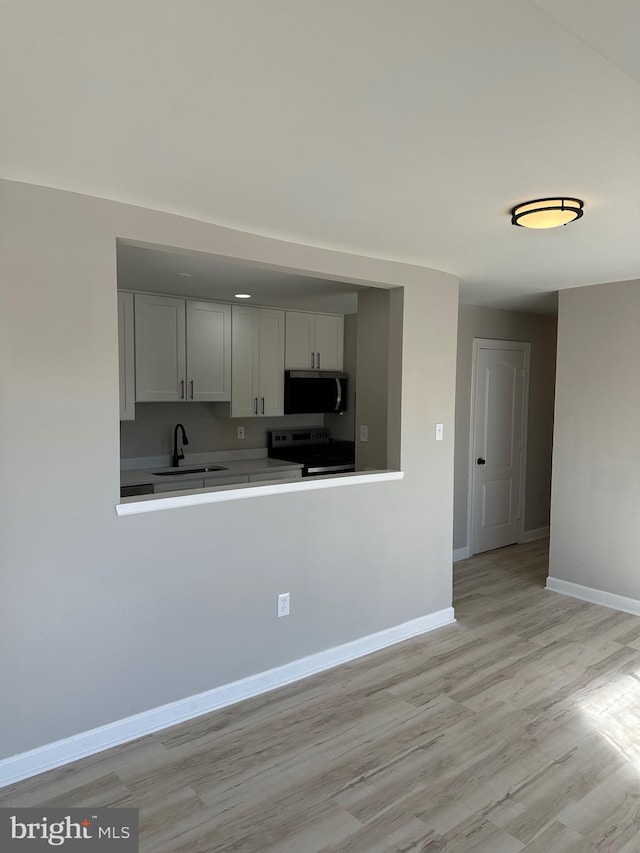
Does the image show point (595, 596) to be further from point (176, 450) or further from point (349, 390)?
point (176, 450)

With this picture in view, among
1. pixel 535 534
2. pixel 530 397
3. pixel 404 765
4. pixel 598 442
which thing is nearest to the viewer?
pixel 404 765

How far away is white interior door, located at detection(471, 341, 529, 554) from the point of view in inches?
212

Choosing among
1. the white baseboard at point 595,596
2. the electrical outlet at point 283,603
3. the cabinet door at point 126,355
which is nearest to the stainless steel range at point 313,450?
the cabinet door at point 126,355

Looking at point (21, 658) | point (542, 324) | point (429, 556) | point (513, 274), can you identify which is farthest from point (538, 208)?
point (542, 324)

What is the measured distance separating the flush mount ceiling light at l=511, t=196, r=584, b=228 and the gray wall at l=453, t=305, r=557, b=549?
2647mm

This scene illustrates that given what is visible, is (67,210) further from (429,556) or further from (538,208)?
(429,556)

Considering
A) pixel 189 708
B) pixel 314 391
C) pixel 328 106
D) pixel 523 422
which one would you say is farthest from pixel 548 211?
pixel 523 422

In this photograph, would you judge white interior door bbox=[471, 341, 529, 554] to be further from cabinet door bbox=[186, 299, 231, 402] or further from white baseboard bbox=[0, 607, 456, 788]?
cabinet door bbox=[186, 299, 231, 402]

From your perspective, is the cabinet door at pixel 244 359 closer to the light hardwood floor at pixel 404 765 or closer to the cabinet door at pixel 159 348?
the cabinet door at pixel 159 348

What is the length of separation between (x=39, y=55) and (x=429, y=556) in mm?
3341

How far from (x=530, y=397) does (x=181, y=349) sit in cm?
346

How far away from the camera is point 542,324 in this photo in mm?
5863

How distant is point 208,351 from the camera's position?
4.75 metres

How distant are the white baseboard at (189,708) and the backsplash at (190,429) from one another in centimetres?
240
